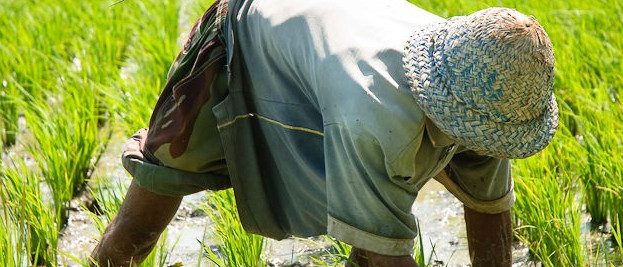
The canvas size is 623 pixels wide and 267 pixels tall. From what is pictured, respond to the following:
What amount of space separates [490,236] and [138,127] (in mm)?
1530

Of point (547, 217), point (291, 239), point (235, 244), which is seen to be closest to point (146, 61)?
point (291, 239)

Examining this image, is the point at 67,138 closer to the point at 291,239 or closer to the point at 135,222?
the point at 291,239

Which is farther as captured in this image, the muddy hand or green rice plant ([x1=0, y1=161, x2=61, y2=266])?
green rice plant ([x1=0, y1=161, x2=61, y2=266])

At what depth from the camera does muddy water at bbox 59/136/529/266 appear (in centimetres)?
337

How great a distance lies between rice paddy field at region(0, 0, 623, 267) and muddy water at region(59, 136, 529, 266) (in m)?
0.02

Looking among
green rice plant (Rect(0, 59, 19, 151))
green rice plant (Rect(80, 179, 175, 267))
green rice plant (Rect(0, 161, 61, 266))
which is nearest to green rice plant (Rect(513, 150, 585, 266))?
green rice plant (Rect(80, 179, 175, 267))

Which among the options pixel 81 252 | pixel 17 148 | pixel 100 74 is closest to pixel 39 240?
pixel 81 252

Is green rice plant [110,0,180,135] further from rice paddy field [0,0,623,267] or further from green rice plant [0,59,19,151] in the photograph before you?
green rice plant [0,59,19,151]

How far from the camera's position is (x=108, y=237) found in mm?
2854

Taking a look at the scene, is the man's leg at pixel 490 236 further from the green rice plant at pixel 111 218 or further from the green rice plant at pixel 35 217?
the green rice plant at pixel 35 217

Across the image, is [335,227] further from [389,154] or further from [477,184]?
[477,184]

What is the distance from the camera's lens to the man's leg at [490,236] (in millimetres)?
2732

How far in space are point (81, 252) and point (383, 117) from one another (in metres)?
1.59

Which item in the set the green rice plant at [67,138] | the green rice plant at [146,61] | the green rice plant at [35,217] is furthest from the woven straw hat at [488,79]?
the green rice plant at [146,61]
